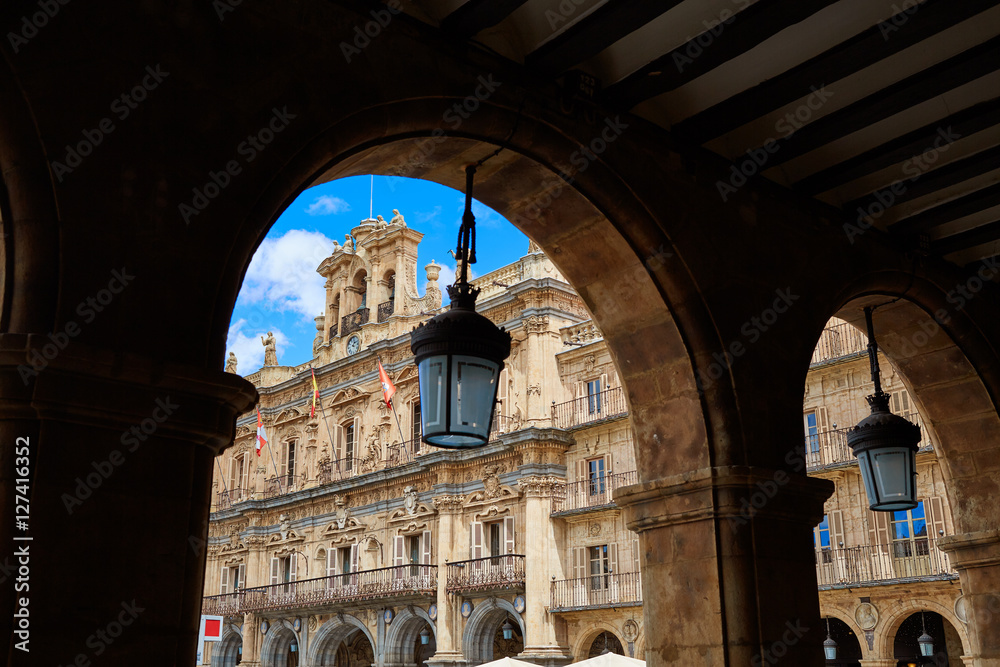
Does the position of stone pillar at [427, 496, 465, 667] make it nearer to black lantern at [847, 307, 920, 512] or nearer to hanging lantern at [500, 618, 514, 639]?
hanging lantern at [500, 618, 514, 639]

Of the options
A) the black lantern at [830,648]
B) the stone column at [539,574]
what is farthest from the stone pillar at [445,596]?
the black lantern at [830,648]

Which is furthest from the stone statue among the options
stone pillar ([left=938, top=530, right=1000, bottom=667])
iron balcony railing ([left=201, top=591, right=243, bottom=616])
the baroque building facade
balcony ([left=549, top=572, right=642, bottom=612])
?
stone pillar ([left=938, top=530, right=1000, bottom=667])

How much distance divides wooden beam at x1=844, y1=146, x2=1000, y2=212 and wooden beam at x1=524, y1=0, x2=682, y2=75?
212 cm

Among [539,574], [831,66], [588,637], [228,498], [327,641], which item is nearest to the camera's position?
[831,66]

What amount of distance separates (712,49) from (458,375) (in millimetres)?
1807

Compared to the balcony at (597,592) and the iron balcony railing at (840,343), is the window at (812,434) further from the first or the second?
the balcony at (597,592)

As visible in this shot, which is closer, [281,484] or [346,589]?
[346,589]

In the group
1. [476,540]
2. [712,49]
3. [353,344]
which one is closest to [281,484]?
[353,344]

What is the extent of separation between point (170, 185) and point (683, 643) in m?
2.79

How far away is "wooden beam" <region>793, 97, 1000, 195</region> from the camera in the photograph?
446 cm

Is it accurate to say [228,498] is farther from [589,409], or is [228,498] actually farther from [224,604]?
[589,409]

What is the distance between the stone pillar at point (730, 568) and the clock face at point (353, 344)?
77.7 feet

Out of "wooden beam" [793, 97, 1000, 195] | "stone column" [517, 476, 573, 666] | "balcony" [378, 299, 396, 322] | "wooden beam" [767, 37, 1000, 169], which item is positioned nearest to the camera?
"wooden beam" [767, 37, 1000, 169]

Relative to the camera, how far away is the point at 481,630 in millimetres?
21734
